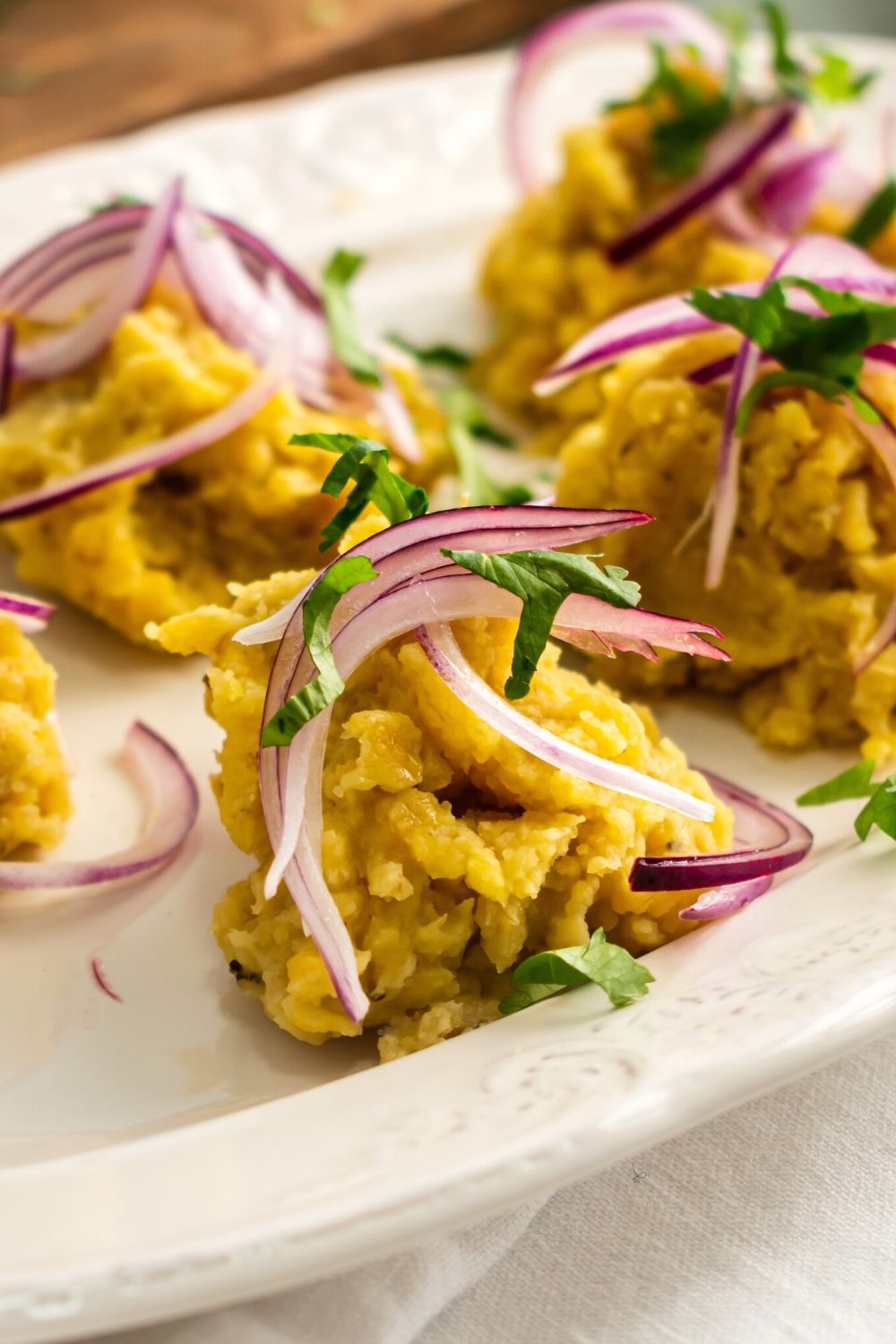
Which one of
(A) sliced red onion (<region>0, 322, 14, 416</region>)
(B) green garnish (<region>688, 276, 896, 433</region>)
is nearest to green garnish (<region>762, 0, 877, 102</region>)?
(B) green garnish (<region>688, 276, 896, 433</region>)

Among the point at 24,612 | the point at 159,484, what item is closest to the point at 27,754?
the point at 24,612

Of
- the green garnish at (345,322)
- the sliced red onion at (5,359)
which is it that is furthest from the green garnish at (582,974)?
the sliced red onion at (5,359)

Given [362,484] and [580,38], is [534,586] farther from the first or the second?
[580,38]

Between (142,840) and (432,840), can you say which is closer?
(432,840)

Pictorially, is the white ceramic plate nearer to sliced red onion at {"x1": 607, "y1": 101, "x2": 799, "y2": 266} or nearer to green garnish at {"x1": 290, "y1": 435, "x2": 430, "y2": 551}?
green garnish at {"x1": 290, "y1": 435, "x2": 430, "y2": 551}

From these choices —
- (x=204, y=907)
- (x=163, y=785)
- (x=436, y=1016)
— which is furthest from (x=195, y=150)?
(x=436, y=1016)

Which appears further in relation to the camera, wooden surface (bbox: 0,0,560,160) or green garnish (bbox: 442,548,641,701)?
wooden surface (bbox: 0,0,560,160)

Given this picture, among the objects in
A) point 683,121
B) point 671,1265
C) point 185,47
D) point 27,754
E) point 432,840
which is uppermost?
point 683,121

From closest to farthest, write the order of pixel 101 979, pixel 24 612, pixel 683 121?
pixel 101 979 < pixel 24 612 < pixel 683 121
